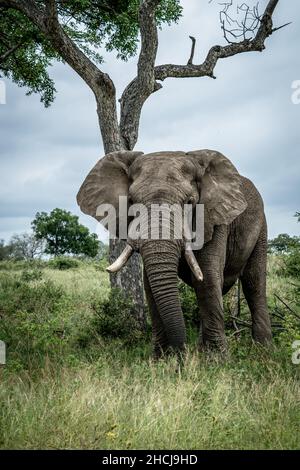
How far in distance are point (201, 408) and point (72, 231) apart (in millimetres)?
42670

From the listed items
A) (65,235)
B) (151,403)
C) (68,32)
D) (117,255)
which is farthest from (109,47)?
(65,235)

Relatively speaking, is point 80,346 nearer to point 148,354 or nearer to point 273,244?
point 148,354

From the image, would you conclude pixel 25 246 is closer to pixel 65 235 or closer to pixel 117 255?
pixel 65 235

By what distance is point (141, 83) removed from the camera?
11.6m

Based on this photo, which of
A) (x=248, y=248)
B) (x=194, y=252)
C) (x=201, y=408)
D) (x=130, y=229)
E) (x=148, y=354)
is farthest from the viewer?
(x=248, y=248)

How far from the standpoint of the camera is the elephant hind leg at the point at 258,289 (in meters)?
9.70

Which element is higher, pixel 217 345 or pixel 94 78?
pixel 94 78

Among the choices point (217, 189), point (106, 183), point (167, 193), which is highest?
point (106, 183)

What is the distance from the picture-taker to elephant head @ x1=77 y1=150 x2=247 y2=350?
275 inches

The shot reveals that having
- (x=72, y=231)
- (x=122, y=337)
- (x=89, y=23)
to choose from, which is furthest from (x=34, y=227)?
(x=122, y=337)

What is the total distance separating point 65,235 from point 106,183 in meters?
40.9

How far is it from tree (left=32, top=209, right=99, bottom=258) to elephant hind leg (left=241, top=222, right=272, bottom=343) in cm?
3838

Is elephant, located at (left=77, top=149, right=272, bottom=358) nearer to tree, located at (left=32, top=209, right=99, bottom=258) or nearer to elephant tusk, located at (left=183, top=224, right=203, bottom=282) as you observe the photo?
elephant tusk, located at (left=183, top=224, right=203, bottom=282)

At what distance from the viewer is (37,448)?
4.88m
